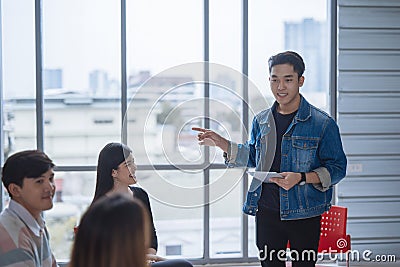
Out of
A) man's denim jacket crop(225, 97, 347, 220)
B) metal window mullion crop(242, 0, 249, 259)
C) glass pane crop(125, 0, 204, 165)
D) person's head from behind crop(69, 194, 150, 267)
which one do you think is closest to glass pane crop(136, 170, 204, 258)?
glass pane crop(125, 0, 204, 165)

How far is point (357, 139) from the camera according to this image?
14.3 feet

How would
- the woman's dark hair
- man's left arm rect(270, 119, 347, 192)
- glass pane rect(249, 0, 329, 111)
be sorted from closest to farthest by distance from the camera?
man's left arm rect(270, 119, 347, 192), the woman's dark hair, glass pane rect(249, 0, 329, 111)

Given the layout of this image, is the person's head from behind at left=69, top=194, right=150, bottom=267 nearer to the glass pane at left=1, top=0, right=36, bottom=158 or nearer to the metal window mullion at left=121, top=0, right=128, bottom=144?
the metal window mullion at left=121, top=0, right=128, bottom=144

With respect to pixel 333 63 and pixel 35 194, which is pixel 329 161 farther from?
pixel 333 63

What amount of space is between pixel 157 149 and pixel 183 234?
2.88 feet

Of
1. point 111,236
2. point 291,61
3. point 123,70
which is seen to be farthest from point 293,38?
point 111,236

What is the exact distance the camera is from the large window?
13.4ft

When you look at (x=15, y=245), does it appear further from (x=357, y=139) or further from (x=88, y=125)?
(x=357, y=139)

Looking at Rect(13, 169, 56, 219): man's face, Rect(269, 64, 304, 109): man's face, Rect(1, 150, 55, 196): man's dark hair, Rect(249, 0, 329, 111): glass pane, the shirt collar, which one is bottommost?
the shirt collar

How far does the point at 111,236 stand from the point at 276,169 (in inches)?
60.2

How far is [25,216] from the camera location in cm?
194

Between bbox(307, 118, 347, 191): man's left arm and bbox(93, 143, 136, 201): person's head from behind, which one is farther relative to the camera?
bbox(93, 143, 136, 201): person's head from behind

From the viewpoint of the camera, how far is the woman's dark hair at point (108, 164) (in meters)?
2.76

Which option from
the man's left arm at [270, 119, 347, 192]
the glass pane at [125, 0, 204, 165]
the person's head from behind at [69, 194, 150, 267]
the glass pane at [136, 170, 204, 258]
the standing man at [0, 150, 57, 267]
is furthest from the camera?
the glass pane at [136, 170, 204, 258]
